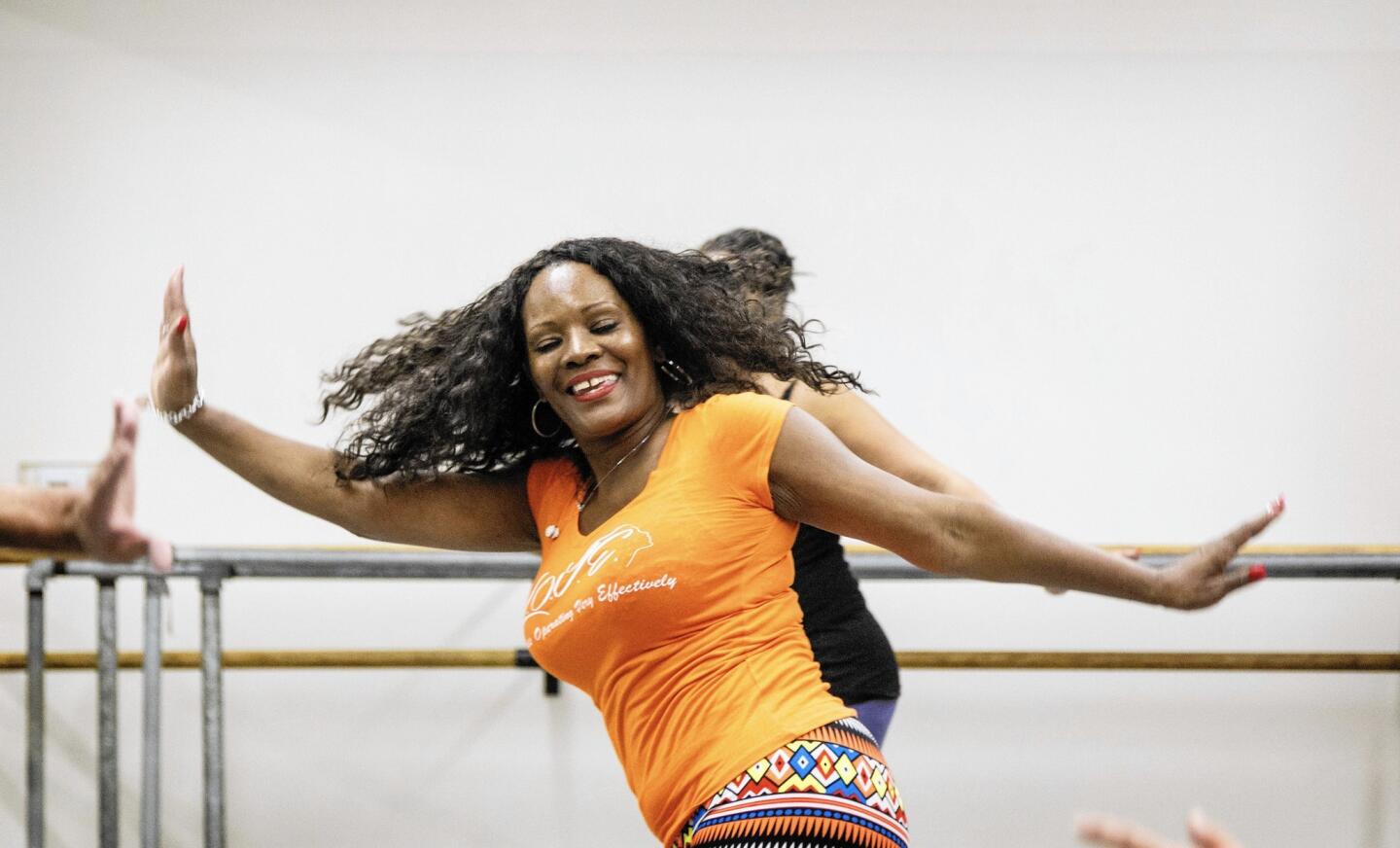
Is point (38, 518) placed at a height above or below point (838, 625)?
above

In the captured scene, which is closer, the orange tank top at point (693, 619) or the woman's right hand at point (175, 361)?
the orange tank top at point (693, 619)

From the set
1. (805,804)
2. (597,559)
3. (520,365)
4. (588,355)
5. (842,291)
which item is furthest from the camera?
(842,291)

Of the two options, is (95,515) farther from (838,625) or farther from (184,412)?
(838,625)

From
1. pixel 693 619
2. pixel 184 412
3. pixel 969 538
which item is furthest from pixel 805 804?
pixel 184 412

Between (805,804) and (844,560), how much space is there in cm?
60

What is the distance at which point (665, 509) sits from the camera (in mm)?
1521

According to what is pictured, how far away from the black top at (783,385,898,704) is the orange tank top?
0.26 metres

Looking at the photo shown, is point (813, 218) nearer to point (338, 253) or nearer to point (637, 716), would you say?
point (338, 253)

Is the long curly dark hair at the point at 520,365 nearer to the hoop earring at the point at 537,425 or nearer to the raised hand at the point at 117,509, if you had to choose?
the hoop earring at the point at 537,425

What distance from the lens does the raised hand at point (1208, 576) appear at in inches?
56.4

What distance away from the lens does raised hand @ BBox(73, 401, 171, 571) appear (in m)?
1.08

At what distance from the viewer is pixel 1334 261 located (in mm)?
3408

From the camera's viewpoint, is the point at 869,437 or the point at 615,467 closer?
the point at 615,467

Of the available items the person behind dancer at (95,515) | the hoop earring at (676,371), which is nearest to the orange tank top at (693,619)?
the hoop earring at (676,371)
